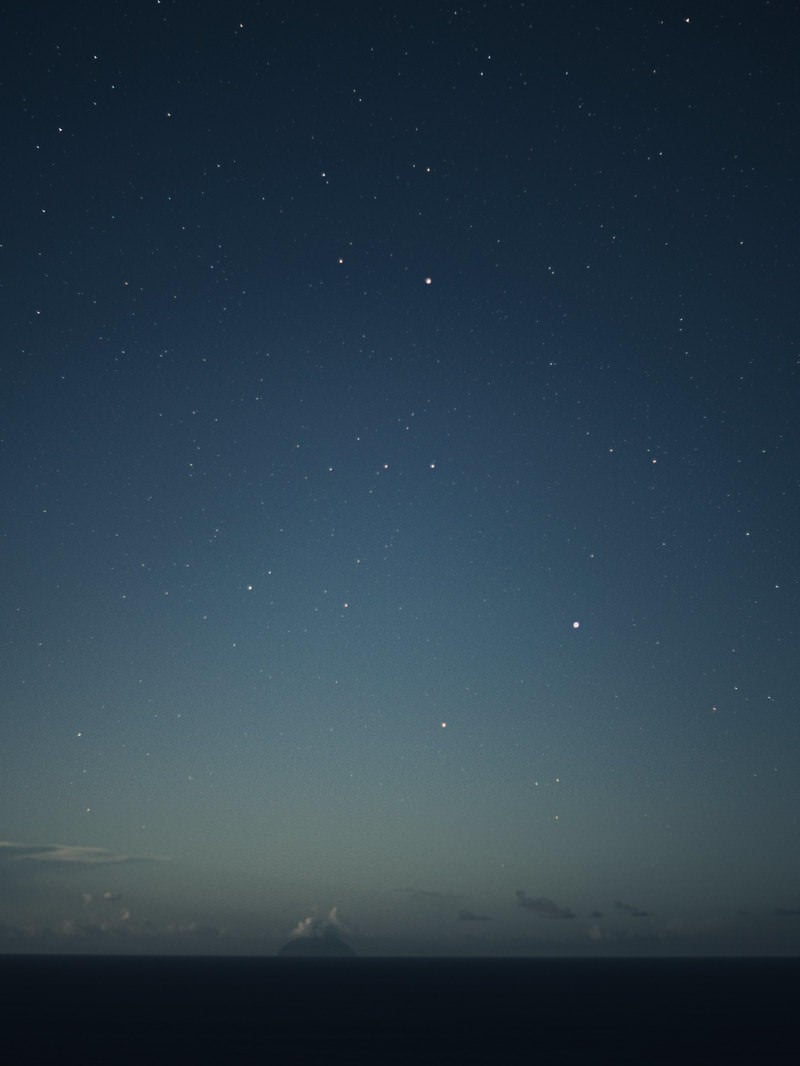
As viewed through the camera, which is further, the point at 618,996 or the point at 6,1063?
the point at 618,996

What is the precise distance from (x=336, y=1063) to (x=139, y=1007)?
146 feet

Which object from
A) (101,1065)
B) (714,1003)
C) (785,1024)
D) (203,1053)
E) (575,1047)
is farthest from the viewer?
(714,1003)

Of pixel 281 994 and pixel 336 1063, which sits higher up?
pixel 336 1063

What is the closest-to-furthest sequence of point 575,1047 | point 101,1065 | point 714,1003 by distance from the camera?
point 101,1065
point 575,1047
point 714,1003

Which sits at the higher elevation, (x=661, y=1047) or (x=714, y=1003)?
(x=661, y=1047)

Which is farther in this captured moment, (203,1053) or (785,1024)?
(785,1024)

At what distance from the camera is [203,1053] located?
45.2 m

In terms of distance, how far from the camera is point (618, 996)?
10525 cm

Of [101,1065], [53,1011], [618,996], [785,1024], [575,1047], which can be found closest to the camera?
[101,1065]

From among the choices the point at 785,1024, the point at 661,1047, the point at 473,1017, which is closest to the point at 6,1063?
the point at 661,1047

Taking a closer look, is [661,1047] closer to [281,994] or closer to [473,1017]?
[473,1017]

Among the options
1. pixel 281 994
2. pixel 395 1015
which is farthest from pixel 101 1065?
pixel 281 994

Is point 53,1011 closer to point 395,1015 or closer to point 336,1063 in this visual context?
point 395,1015

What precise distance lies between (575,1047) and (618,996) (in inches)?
2511
